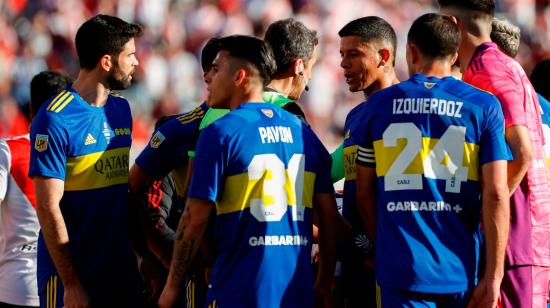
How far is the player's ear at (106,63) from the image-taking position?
5.05 meters

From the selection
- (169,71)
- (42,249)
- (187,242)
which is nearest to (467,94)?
(187,242)

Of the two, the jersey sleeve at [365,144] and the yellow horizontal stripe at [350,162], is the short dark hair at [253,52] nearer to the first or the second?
the jersey sleeve at [365,144]

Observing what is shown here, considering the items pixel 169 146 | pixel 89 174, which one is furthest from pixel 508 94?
pixel 89 174

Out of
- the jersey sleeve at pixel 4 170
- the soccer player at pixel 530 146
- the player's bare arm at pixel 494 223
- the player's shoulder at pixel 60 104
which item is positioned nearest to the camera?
the player's bare arm at pixel 494 223

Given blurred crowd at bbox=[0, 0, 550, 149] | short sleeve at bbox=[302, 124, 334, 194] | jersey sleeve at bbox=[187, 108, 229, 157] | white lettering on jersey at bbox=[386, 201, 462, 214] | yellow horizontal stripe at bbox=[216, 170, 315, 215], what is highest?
blurred crowd at bbox=[0, 0, 550, 149]

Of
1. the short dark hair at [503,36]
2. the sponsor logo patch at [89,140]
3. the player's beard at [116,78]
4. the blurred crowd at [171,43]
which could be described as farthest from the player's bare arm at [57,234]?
the blurred crowd at [171,43]

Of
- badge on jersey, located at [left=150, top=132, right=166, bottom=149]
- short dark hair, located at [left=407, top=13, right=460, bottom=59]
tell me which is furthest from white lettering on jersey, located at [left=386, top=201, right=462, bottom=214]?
badge on jersey, located at [left=150, top=132, right=166, bottom=149]

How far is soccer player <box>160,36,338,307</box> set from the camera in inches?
163

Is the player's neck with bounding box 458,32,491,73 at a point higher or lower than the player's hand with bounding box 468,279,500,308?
higher

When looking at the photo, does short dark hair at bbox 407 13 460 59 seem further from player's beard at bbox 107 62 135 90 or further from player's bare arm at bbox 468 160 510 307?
player's beard at bbox 107 62 135 90

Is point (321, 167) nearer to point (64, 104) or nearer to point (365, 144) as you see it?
point (365, 144)

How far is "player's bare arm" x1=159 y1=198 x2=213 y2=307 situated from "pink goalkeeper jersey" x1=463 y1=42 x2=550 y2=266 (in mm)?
1515

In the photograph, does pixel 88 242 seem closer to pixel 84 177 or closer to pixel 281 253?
pixel 84 177

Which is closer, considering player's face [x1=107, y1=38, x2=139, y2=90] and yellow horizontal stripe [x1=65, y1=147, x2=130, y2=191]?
yellow horizontal stripe [x1=65, y1=147, x2=130, y2=191]
